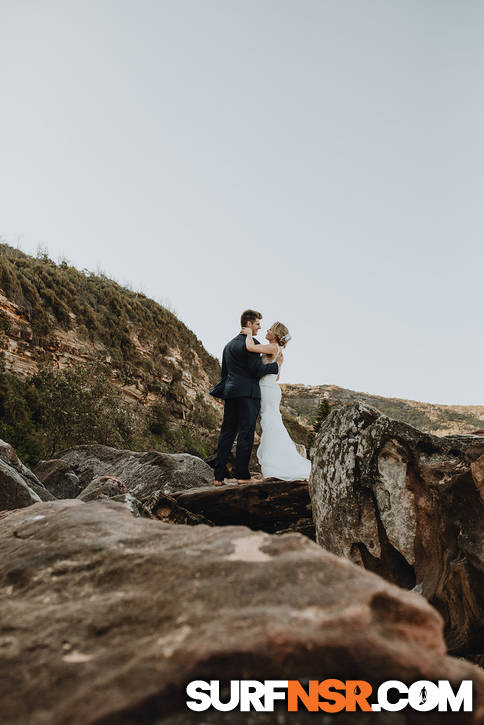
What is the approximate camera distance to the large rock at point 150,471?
6859 millimetres

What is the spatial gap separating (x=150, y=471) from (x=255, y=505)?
2.51m

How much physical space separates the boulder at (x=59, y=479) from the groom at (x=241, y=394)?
299 centimetres

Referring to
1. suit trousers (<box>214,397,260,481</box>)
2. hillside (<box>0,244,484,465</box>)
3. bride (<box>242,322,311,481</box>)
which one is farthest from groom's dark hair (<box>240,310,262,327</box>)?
hillside (<box>0,244,484,465</box>)

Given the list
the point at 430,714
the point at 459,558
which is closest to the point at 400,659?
the point at 430,714

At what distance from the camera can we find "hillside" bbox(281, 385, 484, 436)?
4756cm

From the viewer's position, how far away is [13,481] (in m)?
4.96

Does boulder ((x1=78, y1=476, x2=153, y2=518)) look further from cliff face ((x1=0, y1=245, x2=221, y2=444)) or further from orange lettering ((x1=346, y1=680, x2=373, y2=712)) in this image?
cliff face ((x1=0, y1=245, x2=221, y2=444))

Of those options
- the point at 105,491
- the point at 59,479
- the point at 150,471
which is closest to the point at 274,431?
the point at 150,471

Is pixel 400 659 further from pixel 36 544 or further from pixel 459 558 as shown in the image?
pixel 459 558

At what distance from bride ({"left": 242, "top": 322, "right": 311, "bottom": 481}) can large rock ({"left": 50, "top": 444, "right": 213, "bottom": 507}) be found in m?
A: 1.05

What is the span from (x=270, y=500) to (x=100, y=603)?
3.88 m

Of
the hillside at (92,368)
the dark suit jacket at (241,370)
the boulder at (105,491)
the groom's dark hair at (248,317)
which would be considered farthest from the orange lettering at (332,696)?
the hillside at (92,368)

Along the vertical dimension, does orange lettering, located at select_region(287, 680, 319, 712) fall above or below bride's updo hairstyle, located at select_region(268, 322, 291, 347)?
below

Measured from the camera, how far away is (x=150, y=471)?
7.32 metres
